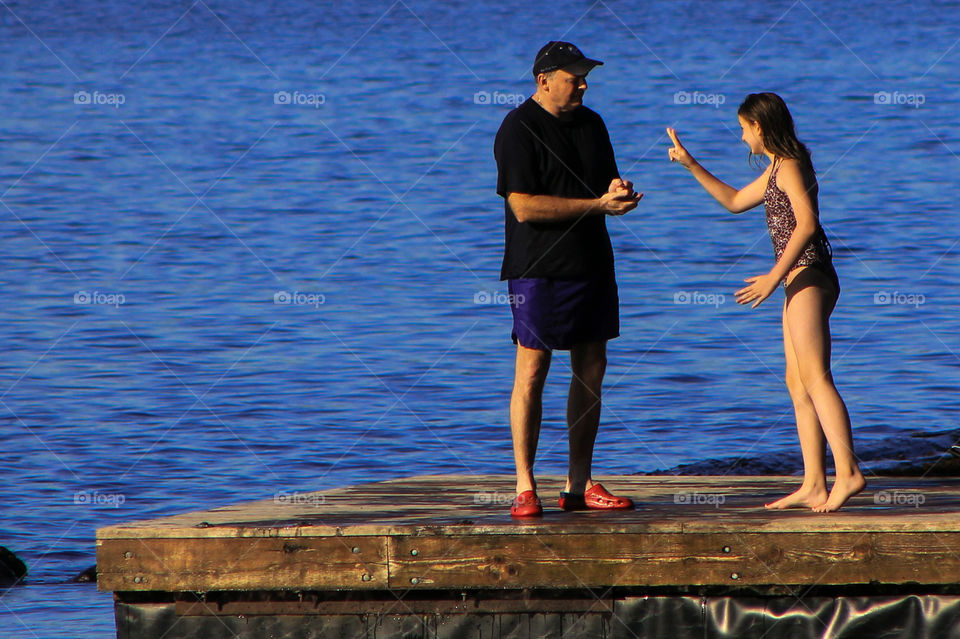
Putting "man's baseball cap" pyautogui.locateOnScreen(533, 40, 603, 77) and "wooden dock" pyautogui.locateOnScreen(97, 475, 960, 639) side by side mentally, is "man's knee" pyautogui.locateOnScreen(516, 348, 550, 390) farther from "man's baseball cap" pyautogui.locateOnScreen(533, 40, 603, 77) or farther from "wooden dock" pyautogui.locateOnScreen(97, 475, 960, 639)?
"man's baseball cap" pyautogui.locateOnScreen(533, 40, 603, 77)

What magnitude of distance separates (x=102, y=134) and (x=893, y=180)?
Result: 17.3m

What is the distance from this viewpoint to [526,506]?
5.60m

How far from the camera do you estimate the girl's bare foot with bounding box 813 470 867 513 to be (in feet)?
17.9

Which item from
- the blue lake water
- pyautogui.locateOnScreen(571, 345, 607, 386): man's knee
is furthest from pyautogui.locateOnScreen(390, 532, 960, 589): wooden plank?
the blue lake water

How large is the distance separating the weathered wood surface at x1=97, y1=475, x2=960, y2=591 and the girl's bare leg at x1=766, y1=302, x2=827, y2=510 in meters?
0.11

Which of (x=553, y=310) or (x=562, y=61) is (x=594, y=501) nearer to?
(x=553, y=310)

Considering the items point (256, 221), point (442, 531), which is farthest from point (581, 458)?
point (256, 221)

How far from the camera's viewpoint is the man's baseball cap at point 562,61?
5.48 meters

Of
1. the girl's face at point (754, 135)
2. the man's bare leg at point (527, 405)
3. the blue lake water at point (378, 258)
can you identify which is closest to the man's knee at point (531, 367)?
the man's bare leg at point (527, 405)

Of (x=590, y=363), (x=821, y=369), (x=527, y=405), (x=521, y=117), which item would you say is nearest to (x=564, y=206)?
(x=521, y=117)

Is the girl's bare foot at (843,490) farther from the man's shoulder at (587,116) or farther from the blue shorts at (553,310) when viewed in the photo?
the man's shoulder at (587,116)

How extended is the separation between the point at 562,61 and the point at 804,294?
1226 mm

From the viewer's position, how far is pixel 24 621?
873 centimetres

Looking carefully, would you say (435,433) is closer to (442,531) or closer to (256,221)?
(442,531)
